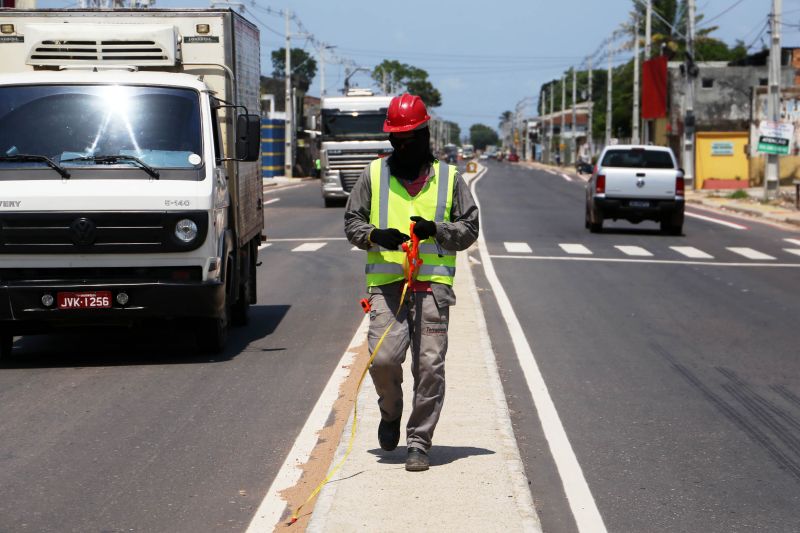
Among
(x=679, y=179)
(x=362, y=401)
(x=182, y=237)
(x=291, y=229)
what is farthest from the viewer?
(x=291, y=229)

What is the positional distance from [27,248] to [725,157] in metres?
57.2

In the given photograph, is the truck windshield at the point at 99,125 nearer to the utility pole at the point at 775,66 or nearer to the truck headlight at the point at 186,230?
the truck headlight at the point at 186,230

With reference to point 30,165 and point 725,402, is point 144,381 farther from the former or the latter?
point 725,402

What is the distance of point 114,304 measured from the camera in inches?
425

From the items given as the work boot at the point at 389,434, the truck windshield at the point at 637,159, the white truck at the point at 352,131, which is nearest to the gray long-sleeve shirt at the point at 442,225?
the work boot at the point at 389,434

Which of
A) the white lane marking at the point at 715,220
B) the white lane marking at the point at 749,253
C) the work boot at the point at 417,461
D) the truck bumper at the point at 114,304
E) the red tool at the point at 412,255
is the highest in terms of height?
the red tool at the point at 412,255

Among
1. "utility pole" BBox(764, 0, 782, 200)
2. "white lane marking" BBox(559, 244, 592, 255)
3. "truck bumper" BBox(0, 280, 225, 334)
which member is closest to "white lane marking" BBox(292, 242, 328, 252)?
"white lane marking" BBox(559, 244, 592, 255)

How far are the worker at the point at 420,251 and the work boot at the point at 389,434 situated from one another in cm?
18

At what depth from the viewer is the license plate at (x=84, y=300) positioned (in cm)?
1069

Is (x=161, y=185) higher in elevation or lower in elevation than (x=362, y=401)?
higher

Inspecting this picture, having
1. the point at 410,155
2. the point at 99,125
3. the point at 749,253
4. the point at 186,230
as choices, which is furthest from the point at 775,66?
the point at 410,155

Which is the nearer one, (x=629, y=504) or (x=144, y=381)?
(x=629, y=504)

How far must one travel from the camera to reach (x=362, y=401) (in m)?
8.64

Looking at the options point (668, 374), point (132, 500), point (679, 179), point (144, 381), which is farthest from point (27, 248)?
point (679, 179)
